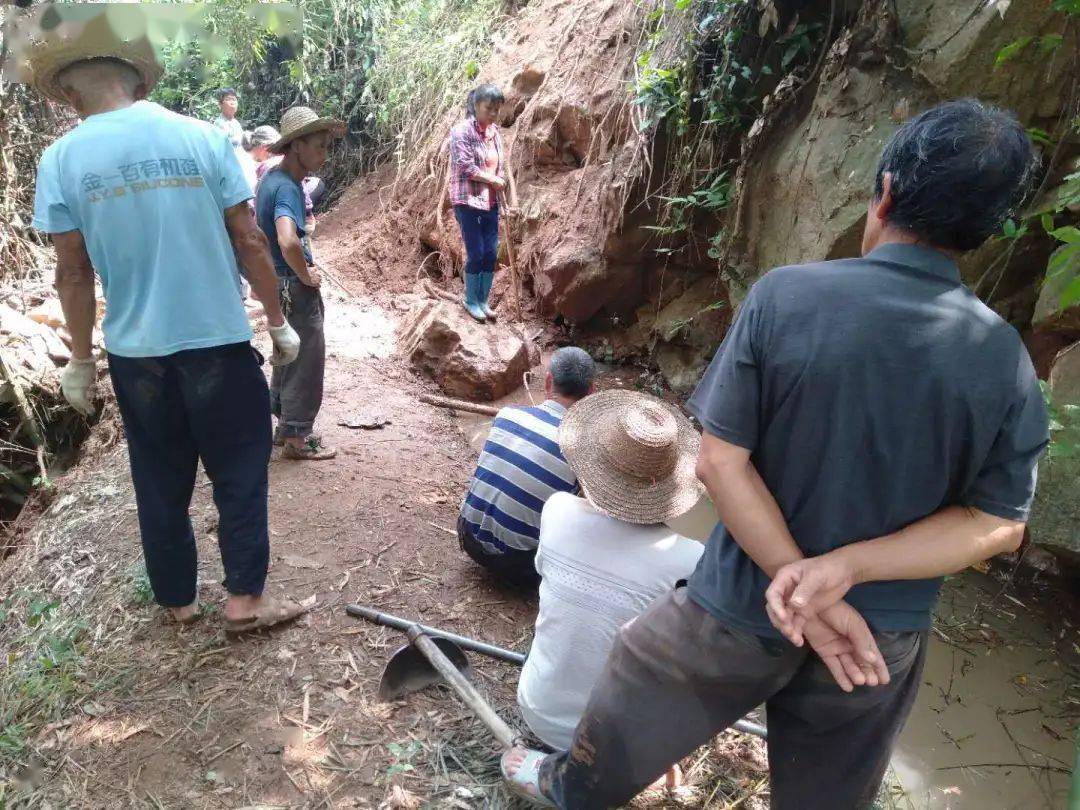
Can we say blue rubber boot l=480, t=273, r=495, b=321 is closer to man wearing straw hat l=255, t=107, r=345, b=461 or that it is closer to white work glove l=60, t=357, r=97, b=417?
man wearing straw hat l=255, t=107, r=345, b=461

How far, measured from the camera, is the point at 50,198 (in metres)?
2.13

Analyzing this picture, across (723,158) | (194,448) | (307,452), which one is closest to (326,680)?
(194,448)

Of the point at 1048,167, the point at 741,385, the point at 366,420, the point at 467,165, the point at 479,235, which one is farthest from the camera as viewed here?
the point at 479,235

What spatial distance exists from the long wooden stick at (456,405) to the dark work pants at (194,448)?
9.08 ft

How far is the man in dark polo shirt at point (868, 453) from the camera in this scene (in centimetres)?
127

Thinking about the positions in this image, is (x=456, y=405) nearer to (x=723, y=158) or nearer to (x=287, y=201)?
(x=287, y=201)

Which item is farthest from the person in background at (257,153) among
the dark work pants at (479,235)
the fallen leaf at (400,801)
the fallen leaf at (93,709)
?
the fallen leaf at (400,801)

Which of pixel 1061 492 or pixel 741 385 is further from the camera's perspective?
pixel 1061 492

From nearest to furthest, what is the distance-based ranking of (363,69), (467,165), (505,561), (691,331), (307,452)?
(505,561) < (307,452) < (467,165) < (691,331) < (363,69)

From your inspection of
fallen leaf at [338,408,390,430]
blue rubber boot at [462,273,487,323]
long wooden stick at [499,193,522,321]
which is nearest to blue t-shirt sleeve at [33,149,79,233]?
fallen leaf at [338,408,390,430]

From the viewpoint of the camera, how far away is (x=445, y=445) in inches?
183

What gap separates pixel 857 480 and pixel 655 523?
0.72 m

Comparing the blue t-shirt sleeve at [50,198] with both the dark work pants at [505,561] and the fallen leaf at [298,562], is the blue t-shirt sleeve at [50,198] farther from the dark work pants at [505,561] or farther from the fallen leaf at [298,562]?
the dark work pants at [505,561]

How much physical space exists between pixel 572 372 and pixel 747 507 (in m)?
1.47
